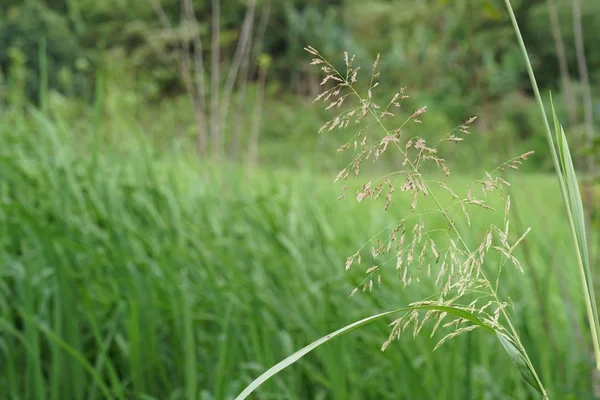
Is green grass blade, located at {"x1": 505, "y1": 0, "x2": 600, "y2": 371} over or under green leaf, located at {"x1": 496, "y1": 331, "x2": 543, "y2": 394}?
over

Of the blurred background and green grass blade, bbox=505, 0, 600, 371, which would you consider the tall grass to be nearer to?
green grass blade, bbox=505, 0, 600, 371

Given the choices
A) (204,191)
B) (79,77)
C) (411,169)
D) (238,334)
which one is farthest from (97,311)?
(79,77)

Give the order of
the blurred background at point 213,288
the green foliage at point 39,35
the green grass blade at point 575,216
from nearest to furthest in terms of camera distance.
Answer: the green grass blade at point 575,216, the blurred background at point 213,288, the green foliage at point 39,35

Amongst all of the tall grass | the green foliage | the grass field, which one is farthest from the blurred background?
the green foliage

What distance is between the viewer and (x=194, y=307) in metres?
1.76

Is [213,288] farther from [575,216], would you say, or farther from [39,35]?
[39,35]

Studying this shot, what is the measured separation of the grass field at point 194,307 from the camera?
4.72 feet

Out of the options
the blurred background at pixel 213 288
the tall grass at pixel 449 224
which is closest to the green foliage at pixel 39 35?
the blurred background at pixel 213 288

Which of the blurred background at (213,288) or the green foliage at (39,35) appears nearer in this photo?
the blurred background at (213,288)

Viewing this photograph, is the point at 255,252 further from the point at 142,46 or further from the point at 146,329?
the point at 142,46

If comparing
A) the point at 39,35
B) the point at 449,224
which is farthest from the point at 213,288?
the point at 39,35

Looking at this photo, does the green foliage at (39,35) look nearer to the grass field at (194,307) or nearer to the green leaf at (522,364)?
the grass field at (194,307)

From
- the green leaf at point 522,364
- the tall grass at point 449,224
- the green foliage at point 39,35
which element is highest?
the tall grass at point 449,224

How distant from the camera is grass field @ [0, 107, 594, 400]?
56.6 inches
